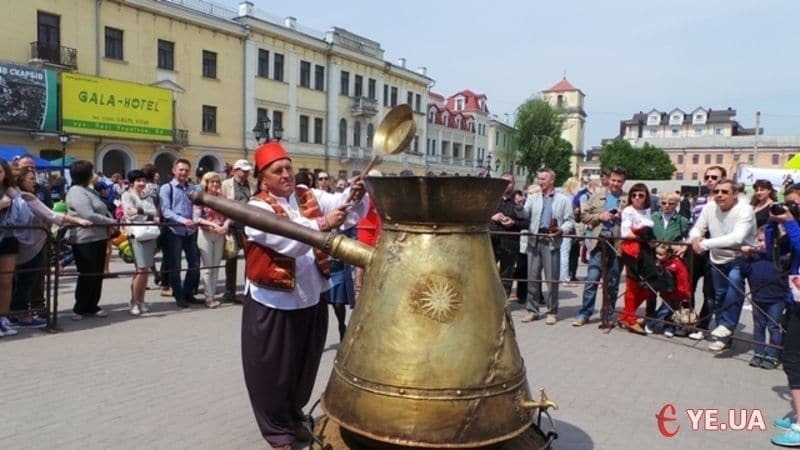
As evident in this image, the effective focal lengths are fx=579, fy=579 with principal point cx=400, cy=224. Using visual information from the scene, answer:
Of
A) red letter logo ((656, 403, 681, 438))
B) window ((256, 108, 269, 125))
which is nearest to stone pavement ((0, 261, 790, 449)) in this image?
red letter logo ((656, 403, 681, 438))

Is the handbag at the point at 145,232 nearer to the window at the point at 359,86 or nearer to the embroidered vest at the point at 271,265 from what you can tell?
the embroidered vest at the point at 271,265

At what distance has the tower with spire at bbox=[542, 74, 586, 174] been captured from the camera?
87.4m

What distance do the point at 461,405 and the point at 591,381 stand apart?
3437 mm

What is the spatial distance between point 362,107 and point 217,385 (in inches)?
1463

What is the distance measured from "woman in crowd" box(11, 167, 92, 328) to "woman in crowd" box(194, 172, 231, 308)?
156cm

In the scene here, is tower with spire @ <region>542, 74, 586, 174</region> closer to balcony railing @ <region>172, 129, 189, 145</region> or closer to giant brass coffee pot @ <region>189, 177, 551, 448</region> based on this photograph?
balcony railing @ <region>172, 129, 189, 145</region>

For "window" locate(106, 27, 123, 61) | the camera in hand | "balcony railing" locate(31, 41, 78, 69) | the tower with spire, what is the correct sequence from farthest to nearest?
the tower with spire, "window" locate(106, 27, 123, 61), "balcony railing" locate(31, 41, 78, 69), the camera in hand

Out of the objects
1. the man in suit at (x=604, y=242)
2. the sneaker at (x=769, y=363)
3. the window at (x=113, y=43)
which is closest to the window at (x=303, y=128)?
the window at (x=113, y=43)

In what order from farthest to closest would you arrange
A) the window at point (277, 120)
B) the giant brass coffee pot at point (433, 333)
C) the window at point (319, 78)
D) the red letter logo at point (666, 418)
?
Result: 1. the window at point (319, 78)
2. the window at point (277, 120)
3. the red letter logo at point (666, 418)
4. the giant brass coffee pot at point (433, 333)

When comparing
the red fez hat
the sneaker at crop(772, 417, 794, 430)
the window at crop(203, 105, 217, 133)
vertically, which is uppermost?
the window at crop(203, 105, 217, 133)

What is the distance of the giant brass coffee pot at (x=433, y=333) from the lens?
1823mm

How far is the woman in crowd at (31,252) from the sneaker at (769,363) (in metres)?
6.83

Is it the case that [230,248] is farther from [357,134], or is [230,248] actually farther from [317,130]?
[357,134]

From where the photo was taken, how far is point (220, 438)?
3.55 meters
